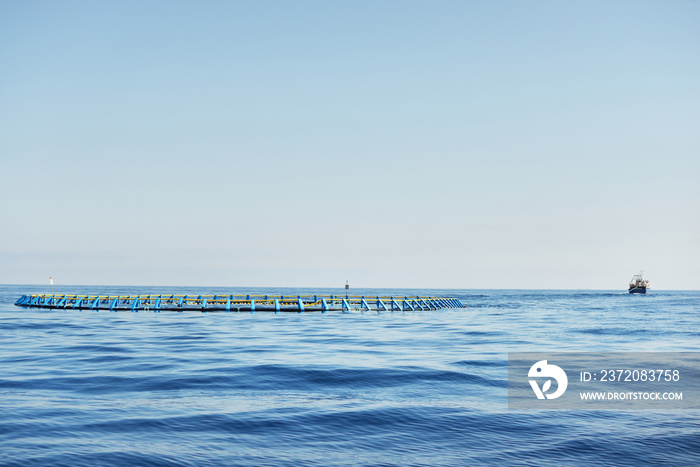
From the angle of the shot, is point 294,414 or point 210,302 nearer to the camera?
point 294,414

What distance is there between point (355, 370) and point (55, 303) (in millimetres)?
64961

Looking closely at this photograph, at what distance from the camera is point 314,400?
17188 mm

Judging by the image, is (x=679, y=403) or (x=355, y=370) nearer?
(x=679, y=403)

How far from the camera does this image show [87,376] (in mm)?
20688

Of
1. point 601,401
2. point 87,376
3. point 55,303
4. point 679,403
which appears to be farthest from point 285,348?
point 55,303

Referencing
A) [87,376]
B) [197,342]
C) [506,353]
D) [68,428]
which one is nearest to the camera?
[68,428]

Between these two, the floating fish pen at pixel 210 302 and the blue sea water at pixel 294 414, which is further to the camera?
the floating fish pen at pixel 210 302

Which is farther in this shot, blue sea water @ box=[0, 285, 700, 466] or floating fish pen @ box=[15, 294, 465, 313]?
floating fish pen @ box=[15, 294, 465, 313]

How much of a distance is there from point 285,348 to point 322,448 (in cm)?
1803

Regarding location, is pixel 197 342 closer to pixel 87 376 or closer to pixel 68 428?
pixel 87 376

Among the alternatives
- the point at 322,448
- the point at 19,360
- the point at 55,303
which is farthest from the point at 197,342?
the point at 55,303

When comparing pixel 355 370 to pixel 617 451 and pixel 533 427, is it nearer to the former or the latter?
pixel 533 427

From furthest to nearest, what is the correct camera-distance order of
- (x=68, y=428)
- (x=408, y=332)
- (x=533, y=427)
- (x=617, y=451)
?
(x=408, y=332) < (x=533, y=427) < (x=68, y=428) < (x=617, y=451)

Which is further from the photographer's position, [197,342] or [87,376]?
[197,342]
